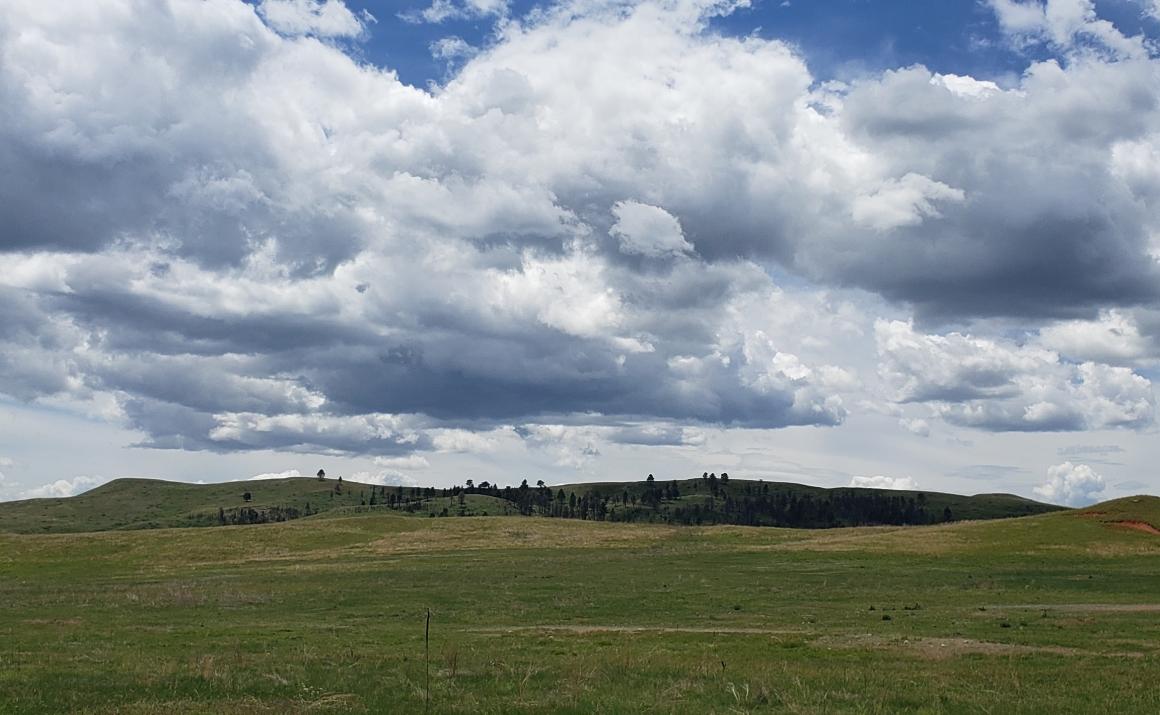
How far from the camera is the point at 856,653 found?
3064 cm

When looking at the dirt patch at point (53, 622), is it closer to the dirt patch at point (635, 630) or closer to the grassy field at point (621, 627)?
the grassy field at point (621, 627)

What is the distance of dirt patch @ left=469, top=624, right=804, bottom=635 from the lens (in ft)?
125

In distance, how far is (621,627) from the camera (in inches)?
1609

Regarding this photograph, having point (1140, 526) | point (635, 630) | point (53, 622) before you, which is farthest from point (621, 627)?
point (1140, 526)

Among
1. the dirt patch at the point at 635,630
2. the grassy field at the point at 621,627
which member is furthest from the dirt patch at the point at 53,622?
the dirt patch at the point at 635,630

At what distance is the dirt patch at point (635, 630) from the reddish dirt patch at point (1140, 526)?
235ft

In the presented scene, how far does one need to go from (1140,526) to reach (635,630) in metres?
76.8

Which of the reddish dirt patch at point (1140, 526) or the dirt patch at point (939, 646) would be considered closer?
the dirt patch at point (939, 646)

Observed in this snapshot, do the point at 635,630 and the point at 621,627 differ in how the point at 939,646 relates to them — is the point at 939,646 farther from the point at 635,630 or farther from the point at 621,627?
the point at 621,627

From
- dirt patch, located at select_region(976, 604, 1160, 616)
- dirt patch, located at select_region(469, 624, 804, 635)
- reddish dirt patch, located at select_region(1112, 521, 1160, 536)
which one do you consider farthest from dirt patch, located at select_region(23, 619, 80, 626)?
reddish dirt patch, located at select_region(1112, 521, 1160, 536)

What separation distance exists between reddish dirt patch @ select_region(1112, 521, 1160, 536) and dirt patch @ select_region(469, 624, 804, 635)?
2824 inches

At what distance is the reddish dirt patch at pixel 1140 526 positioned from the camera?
92800 mm

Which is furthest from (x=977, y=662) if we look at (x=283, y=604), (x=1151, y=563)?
(x=1151, y=563)

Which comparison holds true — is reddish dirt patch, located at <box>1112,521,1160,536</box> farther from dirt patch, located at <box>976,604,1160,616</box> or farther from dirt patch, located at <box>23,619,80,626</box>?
dirt patch, located at <box>23,619,80,626</box>
